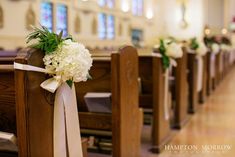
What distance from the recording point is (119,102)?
7.82 feet

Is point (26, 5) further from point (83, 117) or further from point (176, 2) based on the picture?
point (176, 2)

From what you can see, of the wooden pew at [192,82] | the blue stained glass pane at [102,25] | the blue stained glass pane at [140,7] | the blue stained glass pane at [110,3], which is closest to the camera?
the wooden pew at [192,82]

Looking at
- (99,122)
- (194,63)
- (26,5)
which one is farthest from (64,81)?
(26,5)

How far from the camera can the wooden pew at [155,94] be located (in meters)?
3.28

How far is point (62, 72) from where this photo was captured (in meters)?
1.63

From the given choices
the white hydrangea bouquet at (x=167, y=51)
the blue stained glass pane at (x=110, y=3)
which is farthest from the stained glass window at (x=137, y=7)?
the white hydrangea bouquet at (x=167, y=51)

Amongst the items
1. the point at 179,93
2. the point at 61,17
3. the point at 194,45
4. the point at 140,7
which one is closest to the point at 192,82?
the point at 194,45

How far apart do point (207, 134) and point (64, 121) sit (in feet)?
7.97

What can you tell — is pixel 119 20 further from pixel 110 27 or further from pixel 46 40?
pixel 46 40

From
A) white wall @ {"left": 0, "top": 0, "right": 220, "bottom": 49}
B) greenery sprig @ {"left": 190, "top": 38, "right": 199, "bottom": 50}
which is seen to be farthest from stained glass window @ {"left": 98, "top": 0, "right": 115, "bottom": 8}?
greenery sprig @ {"left": 190, "top": 38, "right": 199, "bottom": 50}

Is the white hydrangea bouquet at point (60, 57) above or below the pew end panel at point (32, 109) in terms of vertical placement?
above

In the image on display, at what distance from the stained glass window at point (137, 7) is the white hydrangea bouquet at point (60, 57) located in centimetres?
1105

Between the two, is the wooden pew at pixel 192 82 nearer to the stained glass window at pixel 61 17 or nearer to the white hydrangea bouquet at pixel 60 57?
the stained glass window at pixel 61 17

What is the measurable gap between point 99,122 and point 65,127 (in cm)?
80
